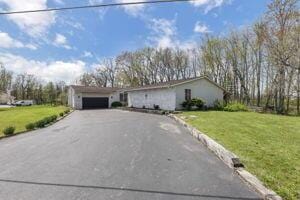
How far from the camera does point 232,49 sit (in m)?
37.1

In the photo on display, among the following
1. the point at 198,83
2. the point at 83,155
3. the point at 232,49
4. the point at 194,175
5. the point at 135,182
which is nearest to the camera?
the point at 135,182

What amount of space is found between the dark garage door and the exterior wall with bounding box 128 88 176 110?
17.5 feet

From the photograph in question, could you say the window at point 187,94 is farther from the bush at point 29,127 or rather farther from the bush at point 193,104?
the bush at point 29,127

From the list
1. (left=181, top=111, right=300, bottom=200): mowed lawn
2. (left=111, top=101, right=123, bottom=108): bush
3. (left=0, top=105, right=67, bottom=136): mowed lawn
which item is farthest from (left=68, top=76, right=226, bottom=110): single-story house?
(left=181, top=111, right=300, bottom=200): mowed lawn

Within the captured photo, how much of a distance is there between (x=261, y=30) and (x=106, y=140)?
76.8 ft

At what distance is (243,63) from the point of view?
3662 cm

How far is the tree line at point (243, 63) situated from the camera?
78.8 ft

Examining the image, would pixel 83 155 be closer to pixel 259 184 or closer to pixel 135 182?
pixel 135 182

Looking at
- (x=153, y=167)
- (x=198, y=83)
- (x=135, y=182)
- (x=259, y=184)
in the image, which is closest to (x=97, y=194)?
(x=135, y=182)

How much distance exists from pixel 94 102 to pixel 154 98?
44.6ft

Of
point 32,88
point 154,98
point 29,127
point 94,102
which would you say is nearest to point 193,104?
point 154,98

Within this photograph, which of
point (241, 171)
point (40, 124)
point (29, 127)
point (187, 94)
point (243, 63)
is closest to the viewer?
point (241, 171)

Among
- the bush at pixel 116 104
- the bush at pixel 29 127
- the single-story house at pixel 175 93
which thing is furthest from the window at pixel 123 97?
the bush at pixel 29 127

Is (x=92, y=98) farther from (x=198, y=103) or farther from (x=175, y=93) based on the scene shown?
(x=198, y=103)
